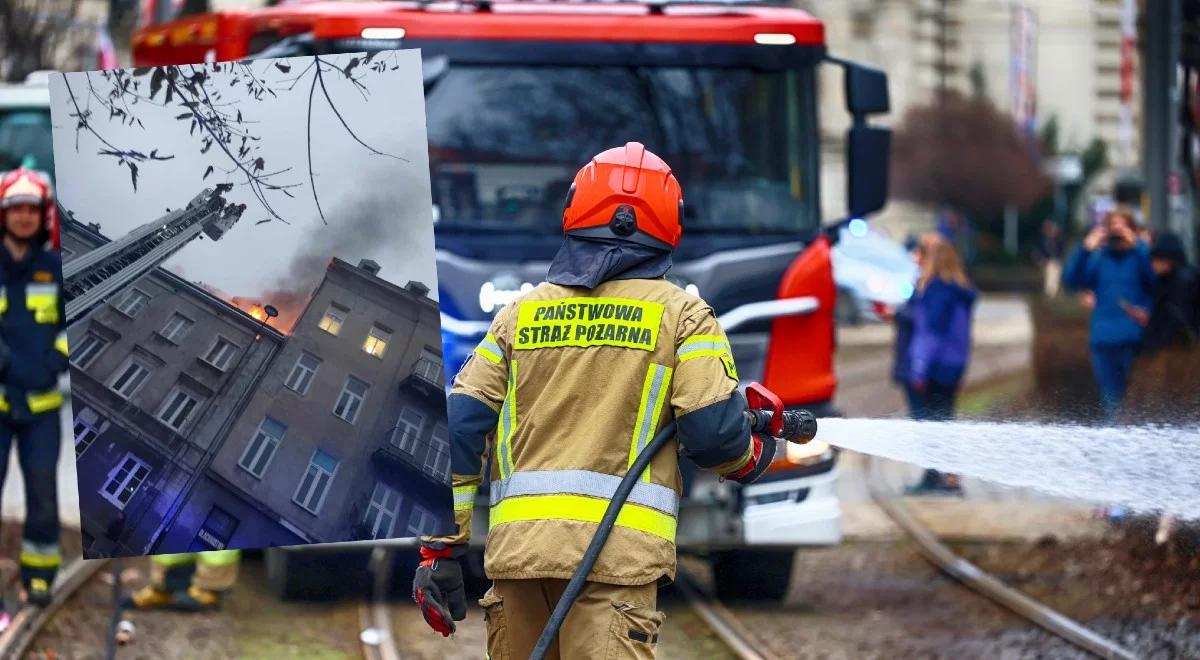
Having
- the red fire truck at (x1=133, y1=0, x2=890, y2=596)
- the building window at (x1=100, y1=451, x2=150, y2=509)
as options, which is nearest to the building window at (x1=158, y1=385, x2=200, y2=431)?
the building window at (x1=100, y1=451, x2=150, y2=509)

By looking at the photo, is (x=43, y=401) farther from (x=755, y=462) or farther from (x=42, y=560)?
(x=755, y=462)

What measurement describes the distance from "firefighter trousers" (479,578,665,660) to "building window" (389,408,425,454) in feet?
1.29

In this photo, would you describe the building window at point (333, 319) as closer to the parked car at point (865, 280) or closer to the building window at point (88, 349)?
the building window at point (88, 349)

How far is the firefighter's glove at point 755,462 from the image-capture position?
4.24 meters

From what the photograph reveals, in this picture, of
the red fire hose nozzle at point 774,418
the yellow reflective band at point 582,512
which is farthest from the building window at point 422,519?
the red fire hose nozzle at point 774,418

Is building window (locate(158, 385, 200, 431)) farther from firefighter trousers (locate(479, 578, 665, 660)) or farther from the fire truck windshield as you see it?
the fire truck windshield

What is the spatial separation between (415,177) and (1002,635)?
4240mm

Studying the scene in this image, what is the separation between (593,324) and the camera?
161 inches

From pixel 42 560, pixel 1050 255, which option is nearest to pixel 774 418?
pixel 42 560

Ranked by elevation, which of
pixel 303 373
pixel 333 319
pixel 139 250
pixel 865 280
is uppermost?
pixel 139 250

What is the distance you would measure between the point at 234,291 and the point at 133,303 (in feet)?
0.76

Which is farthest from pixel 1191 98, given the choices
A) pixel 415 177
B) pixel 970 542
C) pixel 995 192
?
pixel 995 192

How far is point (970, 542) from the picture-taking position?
389 inches

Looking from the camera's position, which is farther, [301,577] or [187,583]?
[301,577]
